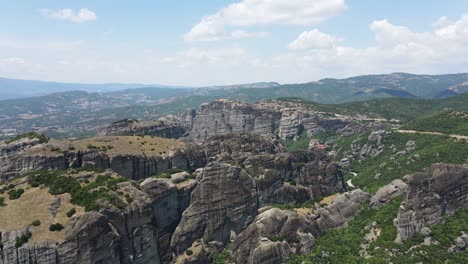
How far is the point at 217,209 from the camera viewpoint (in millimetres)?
87750

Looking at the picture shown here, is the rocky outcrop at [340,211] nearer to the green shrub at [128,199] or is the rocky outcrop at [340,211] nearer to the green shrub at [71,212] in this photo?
the green shrub at [128,199]

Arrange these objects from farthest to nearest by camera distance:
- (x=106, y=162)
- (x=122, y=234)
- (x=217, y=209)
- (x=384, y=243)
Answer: (x=106, y=162) → (x=217, y=209) → (x=384, y=243) → (x=122, y=234)

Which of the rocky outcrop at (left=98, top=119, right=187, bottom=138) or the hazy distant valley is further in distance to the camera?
the rocky outcrop at (left=98, top=119, right=187, bottom=138)

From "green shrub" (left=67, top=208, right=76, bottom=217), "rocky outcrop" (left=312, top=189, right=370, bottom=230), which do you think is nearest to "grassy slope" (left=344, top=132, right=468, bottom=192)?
"rocky outcrop" (left=312, top=189, right=370, bottom=230)

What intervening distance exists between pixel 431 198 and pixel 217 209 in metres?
45.2

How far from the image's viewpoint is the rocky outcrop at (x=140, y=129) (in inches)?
6175

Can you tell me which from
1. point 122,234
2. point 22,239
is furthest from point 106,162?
point 22,239

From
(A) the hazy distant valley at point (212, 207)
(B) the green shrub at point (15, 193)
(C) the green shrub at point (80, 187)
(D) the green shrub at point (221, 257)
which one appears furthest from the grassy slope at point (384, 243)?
(B) the green shrub at point (15, 193)

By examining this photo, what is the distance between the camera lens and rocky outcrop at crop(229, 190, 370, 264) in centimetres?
7556

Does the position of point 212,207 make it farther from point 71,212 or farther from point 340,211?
point 71,212

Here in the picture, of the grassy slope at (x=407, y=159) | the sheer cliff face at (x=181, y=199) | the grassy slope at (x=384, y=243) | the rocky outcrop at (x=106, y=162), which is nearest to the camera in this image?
the sheer cliff face at (x=181, y=199)

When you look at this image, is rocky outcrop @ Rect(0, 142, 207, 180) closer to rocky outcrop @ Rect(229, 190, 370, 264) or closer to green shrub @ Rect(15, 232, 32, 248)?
green shrub @ Rect(15, 232, 32, 248)

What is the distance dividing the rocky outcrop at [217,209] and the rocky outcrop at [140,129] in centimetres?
7611

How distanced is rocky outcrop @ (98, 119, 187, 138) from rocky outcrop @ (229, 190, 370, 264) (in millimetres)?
89671
